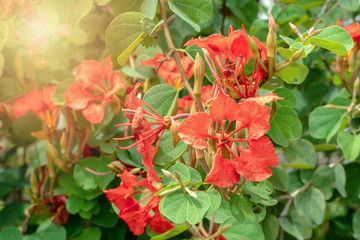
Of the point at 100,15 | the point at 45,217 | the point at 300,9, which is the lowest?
the point at 45,217

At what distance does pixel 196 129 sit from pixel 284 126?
192 mm

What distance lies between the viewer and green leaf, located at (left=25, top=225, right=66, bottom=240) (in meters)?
0.92

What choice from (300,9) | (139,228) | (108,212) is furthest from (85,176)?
(300,9)

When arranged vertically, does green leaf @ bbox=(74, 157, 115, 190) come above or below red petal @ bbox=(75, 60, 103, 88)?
below

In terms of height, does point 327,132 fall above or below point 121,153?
below

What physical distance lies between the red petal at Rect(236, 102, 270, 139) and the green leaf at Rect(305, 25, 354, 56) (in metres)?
0.13

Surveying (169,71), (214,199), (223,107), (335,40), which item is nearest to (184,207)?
(214,199)

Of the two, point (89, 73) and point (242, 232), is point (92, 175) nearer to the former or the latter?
point (89, 73)

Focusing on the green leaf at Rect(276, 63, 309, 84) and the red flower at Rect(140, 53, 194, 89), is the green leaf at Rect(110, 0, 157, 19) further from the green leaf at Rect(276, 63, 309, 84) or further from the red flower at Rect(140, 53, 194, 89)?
the green leaf at Rect(276, 63, 309, 84)

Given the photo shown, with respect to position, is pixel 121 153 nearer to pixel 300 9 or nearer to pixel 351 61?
pixel 351 61

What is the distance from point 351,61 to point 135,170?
586 mm

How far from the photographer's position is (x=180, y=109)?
80cm

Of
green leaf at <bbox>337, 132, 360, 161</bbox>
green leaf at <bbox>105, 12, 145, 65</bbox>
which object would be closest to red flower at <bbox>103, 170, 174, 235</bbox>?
green leaf at <bbox>105, 12, 145, 65</bbox>

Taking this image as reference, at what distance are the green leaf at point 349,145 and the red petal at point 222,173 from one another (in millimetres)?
493
